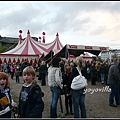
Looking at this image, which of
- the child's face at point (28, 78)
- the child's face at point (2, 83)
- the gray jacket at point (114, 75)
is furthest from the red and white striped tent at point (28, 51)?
the child's face at point (28, 78)

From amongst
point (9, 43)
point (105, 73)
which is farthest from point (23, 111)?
point (9, 43)

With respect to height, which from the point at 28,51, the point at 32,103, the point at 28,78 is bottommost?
the point at 32,103

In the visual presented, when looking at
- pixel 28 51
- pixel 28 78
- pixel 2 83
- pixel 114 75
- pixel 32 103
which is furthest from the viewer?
pixel 28 51

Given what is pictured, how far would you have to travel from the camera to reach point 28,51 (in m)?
20.4

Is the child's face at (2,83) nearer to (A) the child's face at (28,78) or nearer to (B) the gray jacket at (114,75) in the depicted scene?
(A) the child's face at (28,78)

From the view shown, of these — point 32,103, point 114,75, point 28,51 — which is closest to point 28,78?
point 32,103

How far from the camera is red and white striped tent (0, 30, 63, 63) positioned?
1997 centimetres

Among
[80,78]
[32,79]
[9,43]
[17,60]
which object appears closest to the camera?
[32,79]

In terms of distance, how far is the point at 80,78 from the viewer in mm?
4574

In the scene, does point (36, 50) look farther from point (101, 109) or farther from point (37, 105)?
point (37, 105)

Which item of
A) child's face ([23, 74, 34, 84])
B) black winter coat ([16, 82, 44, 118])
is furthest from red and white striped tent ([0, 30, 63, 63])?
black winter coat ([16, 82, 44, 118])

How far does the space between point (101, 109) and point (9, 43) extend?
70.7 m

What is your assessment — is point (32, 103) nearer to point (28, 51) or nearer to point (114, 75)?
point (114, 75)

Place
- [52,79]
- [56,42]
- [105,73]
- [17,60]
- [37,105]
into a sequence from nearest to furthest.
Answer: [37,105], [52,79], [105,73], [17,60], [56,42]
